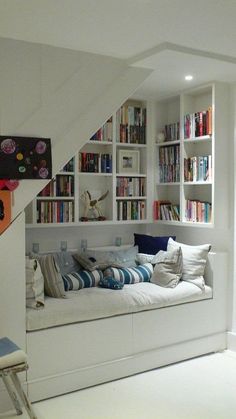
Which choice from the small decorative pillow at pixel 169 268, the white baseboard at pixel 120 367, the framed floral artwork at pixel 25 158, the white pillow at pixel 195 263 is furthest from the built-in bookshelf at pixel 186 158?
the framed floral artwork at pixel 25 158

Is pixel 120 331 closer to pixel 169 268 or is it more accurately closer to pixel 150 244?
pixel 169 268

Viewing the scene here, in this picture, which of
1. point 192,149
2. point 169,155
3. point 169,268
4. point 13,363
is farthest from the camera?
point 169,155

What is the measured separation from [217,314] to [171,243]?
77 cm

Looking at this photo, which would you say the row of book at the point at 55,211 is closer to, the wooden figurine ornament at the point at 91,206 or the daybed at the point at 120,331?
the wooden figurine ornament at the point at 91,206

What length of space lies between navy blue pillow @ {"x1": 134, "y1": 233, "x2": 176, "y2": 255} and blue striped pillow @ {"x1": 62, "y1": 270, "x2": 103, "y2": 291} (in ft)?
2.25

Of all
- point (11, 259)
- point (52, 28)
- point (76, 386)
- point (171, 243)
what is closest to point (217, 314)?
point (171, 243)

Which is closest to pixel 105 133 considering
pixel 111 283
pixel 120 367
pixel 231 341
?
pixel 111 283

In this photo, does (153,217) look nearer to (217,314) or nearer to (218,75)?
(217,314)

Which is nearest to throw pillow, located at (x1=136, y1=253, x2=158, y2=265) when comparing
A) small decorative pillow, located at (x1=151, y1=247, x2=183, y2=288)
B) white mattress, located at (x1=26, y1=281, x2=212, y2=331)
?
small decorative pillow, located at (x1=151, y1=247, x2=183, y2=288)

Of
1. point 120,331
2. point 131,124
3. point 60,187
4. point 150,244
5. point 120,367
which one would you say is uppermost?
point 131,124

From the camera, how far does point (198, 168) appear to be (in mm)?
4336

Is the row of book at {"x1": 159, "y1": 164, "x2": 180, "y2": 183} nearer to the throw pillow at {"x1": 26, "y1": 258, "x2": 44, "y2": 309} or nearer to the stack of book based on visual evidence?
the stack of book

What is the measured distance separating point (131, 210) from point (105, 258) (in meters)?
0.73

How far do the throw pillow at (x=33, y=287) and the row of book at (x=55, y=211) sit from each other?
0.88 metres
